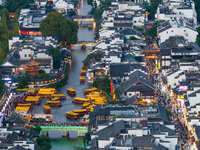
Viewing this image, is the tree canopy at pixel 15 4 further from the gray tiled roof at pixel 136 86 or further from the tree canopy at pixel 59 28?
the gray tiled roof at pixel 136 86

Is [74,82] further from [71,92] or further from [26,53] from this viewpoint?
[26,53]

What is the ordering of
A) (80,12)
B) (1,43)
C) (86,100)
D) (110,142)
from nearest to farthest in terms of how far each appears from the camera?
(110,142), (86,100), (1,43), (80,12)

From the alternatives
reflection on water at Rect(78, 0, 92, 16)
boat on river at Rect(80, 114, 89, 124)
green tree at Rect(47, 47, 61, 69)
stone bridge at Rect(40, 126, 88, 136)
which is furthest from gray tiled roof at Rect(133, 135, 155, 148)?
reflection on water at Rect(78, 0, 92, 16)

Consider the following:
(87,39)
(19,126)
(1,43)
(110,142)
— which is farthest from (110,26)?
(110,142)

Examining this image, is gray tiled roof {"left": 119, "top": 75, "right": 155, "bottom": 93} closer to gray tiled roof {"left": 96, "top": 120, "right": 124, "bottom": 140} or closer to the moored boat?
the moored boat

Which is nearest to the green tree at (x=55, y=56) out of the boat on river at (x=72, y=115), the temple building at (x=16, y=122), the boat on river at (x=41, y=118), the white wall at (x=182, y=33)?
the white wall at (x=182, y=33)

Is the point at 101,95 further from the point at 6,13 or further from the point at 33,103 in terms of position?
the point at 6,13
